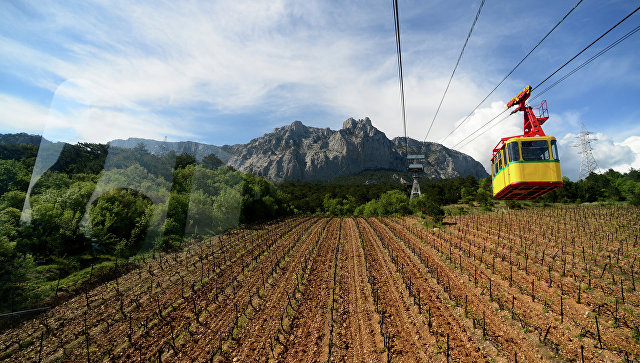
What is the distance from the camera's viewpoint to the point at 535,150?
11.5 meters

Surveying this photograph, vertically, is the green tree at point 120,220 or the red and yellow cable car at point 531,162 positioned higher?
the red and yellow cable car at point 531,162

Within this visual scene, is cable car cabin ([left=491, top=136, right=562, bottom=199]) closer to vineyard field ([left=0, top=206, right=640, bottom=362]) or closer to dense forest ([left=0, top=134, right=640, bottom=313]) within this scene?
vineyard field ([left=0, top=206, right=640, bottom=362])

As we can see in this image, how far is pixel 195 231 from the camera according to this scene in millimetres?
38219

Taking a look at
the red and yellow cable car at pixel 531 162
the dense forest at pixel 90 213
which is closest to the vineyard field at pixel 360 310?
the dense forest at pixel 90 213

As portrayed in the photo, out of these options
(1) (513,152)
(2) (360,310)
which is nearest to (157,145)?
(2) (360,310)

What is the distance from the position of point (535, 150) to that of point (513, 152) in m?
0.91

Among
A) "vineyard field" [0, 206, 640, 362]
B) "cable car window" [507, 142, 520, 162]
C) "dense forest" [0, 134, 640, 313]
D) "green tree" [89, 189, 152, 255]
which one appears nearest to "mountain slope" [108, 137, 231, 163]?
"dense forest" [0, 134, 640, 313]

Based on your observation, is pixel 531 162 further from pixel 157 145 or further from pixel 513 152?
pixel 157 145

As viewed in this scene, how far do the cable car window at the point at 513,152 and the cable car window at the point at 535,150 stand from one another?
9.7 inches

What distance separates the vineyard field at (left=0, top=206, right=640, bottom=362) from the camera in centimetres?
1084

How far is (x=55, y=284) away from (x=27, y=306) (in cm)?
319

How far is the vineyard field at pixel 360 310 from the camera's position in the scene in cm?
1084

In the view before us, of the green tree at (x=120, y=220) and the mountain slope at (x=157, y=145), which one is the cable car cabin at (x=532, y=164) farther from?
the mountain slope at (x=157, y=145)

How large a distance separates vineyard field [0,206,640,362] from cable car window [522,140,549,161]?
7436mm
